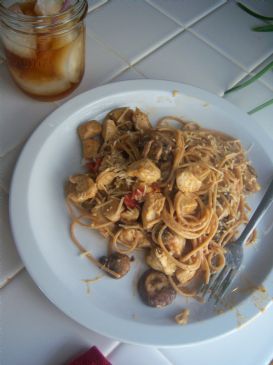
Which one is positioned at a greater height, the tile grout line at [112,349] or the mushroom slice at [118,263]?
the mushroom slice at [118,263]

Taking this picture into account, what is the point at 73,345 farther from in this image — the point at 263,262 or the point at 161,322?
the point at 263,262

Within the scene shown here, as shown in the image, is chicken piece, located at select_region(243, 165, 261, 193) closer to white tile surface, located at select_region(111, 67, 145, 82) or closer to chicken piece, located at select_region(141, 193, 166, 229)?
chicken piece, located at select_region(141, 193, 166, 229)

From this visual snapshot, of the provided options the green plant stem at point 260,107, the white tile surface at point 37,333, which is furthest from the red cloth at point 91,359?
the green plant stem at point 260,107

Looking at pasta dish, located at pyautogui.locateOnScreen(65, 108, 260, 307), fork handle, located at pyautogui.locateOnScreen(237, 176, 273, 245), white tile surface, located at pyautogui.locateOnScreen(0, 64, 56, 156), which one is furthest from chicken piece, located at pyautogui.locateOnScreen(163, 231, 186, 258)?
white tile surface, located at pyautogui.locateOnScreen(0, 64, 56, 156)

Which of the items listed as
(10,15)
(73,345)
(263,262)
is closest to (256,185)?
(263,262)

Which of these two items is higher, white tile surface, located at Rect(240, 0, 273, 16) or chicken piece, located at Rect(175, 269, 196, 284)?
white tile surface, located at Rect(240, 0, 273, 16)

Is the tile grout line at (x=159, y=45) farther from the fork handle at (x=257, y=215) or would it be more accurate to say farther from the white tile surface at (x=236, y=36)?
the fork handle at (x=257, y=215)

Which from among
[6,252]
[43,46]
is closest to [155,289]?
[6,252]
